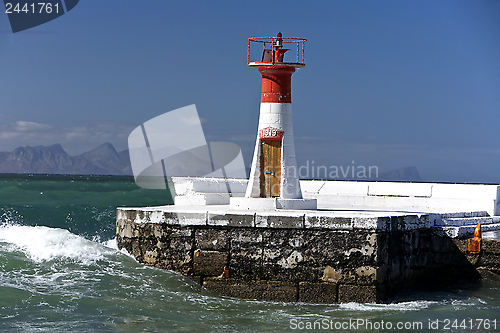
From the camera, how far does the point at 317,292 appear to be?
875 cm

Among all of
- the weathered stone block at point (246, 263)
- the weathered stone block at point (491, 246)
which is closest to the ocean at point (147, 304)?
the weathered stone block at point (246, 263)

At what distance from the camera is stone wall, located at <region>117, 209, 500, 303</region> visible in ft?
28.6

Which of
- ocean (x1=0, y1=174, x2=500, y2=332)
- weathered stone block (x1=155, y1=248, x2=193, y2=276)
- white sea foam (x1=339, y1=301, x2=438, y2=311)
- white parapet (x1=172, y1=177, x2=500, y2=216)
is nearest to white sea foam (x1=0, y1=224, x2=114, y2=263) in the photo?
ocean (x1=0, y1=174, x2=500, y2=332)

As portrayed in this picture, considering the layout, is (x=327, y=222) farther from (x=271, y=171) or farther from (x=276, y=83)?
(x=276, y=83)

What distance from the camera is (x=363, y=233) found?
8.74 meters

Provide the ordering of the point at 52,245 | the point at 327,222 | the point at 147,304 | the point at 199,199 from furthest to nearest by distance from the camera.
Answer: the point at 199,199 → the point at 52,245 → the point at 327,222 → the point at 147,304

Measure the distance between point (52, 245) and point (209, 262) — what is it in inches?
124

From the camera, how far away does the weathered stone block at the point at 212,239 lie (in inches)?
357

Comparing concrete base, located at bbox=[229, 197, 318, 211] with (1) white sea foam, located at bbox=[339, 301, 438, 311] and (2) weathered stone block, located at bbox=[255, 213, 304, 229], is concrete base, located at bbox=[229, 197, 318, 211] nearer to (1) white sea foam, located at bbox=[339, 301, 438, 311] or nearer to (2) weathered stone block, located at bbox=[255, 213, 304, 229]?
(2) weathered stone block, located at bbox=[255, 213, 304, 229]

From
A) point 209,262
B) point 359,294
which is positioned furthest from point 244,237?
point 359,294

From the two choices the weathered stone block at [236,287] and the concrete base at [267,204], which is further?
the concrete base at [267,204]

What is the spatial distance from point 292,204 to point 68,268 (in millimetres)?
4329

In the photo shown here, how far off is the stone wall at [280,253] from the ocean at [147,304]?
23 cm

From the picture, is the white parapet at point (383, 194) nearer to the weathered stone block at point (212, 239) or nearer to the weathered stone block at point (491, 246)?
the weathered stone block at point (491, 246)
